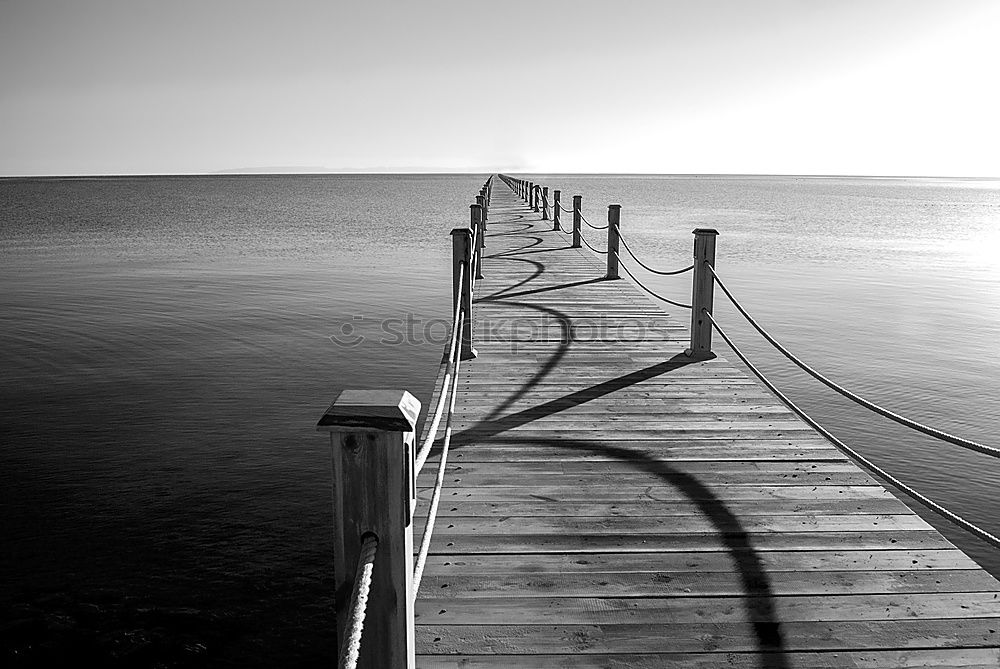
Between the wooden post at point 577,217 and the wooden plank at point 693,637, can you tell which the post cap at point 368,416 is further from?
the wooden post at point 577,217

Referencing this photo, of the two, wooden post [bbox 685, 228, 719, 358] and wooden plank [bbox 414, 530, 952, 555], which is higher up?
wooden post [bbox 685, 228, 719, 358]

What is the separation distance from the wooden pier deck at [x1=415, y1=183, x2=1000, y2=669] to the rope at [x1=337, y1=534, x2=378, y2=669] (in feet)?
3.59

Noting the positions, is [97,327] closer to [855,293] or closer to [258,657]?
[258,657]

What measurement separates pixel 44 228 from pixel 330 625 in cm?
4671

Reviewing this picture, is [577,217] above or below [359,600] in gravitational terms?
above

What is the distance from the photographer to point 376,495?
6.96 ft

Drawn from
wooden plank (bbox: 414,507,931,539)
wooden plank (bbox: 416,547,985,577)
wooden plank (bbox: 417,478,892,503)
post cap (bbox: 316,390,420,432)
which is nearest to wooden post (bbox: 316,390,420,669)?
post cap (bbox: 316,390,420,432)

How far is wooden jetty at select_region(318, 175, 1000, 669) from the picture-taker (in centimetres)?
311

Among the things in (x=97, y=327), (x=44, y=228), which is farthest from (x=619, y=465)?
(x=44, y=228)

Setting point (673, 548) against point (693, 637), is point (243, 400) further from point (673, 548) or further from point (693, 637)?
point (693, 637)

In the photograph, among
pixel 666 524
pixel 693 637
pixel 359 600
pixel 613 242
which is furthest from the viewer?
pixel 613 242

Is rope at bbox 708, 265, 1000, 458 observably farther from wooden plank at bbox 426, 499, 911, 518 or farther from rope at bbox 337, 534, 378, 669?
rope at bbox 337, 534, 378, 669

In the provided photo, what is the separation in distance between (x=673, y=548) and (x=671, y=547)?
1 centimetres

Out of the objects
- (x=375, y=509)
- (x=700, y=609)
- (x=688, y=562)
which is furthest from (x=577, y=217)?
(x=375, y=509)
